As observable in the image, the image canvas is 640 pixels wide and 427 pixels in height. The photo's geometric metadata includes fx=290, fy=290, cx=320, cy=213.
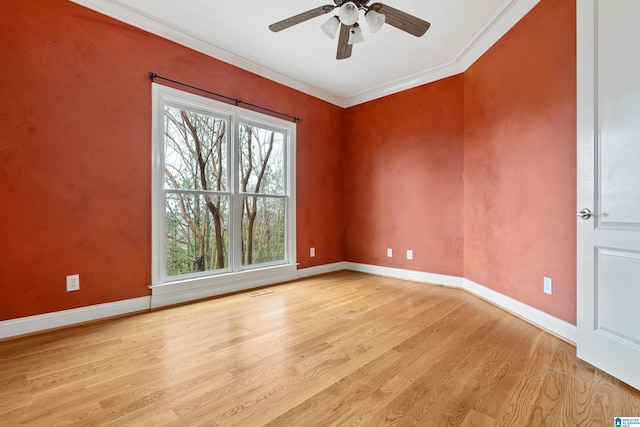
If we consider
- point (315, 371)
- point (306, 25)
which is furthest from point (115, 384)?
point (306, 25)

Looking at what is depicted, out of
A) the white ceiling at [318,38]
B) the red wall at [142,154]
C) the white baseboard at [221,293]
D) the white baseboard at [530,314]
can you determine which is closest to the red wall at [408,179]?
the red wall at [142,154]

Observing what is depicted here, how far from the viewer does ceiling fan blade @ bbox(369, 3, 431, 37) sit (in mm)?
2148

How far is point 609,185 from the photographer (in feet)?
5.61

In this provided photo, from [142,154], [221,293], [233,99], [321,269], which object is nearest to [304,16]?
[233,99]

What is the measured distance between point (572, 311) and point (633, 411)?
890 millimetres

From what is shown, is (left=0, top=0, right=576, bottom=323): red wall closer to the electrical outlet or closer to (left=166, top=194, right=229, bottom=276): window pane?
the electrical outlet

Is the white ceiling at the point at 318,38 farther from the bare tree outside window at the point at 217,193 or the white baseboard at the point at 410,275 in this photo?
the white baseboard at the point at 410,275

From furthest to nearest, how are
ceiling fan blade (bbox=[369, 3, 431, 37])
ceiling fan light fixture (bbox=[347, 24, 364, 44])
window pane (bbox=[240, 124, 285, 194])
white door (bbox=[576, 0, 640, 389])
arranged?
window pane (bbox=[240, 124, 285, 194]) < ceiling fan light fixture (bbox=[347, 24, 364, 44]) < ceiling fan blade (bbox=[369, 3, 431, 37]) < white door (bbox=[576, 0, 640, 389])

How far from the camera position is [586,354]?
184cm

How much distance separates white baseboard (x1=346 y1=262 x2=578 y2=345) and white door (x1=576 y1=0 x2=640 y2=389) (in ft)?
1.24

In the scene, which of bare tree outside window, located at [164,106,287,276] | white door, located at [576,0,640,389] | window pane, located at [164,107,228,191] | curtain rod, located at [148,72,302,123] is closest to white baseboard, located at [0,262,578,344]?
bare tree outside window, located at [164,106,287,276]

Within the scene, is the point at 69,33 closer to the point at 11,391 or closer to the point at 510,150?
the point at 11,391

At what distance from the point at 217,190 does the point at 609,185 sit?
338 cm

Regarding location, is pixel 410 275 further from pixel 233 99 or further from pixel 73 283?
pixel 73 283
